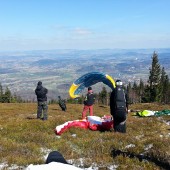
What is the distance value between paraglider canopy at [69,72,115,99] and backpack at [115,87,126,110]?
29423mm

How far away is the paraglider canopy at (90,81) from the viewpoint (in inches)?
1827

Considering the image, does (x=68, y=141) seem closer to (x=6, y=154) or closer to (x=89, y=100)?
(x=6, y=154)

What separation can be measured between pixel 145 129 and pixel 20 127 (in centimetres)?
791

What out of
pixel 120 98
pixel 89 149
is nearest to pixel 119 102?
pixel 120 98

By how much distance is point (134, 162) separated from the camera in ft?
32.2

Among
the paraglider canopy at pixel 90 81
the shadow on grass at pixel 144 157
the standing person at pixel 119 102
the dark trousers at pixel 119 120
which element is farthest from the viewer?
the paraglider canopy at pixel 90 81

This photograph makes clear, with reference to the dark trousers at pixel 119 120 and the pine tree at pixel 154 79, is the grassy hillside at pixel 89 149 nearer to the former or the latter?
the dark trousers at pixel 119 120

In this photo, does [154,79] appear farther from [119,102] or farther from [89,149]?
[89,149]

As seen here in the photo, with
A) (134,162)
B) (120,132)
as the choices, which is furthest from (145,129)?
(134,162)

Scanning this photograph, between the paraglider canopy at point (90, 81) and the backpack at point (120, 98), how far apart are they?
96.5 feet

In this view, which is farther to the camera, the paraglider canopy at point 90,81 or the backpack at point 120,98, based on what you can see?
the paraglider canopy at point 90,81

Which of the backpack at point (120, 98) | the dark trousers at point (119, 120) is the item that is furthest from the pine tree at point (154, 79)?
the backpack at point (120, 98)

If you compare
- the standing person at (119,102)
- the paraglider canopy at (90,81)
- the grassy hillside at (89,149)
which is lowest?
the paraglider canopy at (90,81)

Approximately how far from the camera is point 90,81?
50562mm
